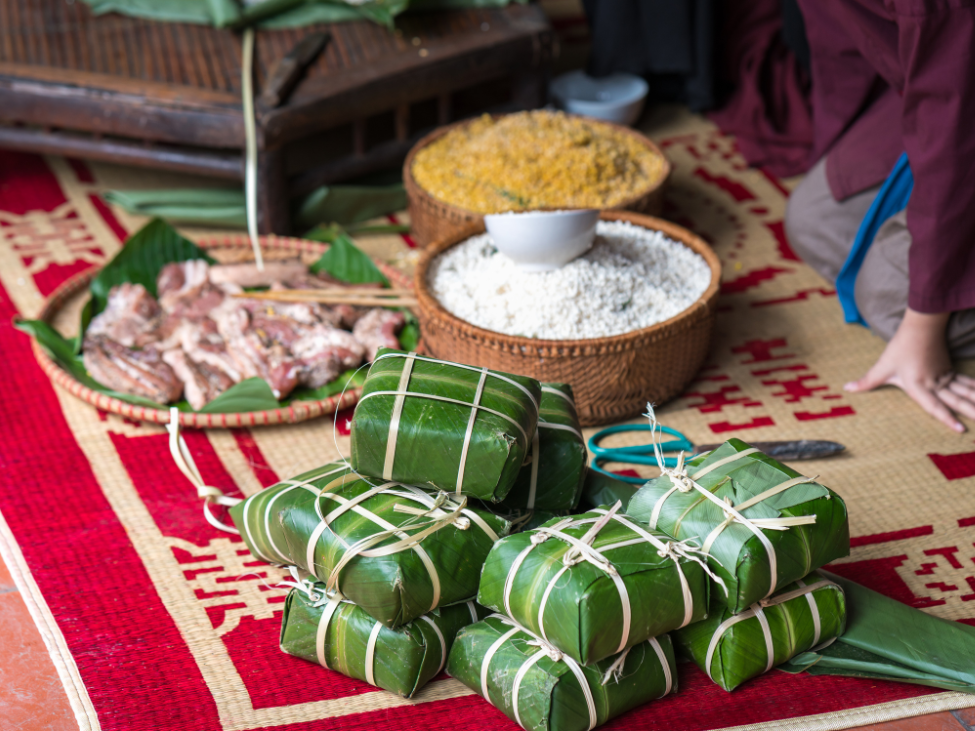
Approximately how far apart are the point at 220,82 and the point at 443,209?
0.74 m

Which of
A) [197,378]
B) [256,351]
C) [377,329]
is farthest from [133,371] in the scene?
[377,329]

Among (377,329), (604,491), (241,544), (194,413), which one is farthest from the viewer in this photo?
(377,329)

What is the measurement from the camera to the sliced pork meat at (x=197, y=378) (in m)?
1.99

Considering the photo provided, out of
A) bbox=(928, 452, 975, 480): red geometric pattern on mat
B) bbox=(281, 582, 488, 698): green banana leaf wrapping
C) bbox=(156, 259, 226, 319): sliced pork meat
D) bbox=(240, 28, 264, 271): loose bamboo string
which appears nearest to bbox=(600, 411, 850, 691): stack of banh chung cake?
bbox=(281, 582, 488, 698): green banana leaf wrapping

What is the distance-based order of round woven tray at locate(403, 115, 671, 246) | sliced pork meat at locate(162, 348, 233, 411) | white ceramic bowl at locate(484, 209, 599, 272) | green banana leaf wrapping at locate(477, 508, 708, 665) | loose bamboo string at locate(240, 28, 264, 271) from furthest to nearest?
loose bamboo string at locate(240, 28, 264, 271) → round woven tray at locate(403, 115, 671, 246) → sliced pork meat at locate(162, 348, 233, 411) → white ceramic bowl at locate(484, 209, 599, 272) → green banana leaf wrapping at locate(477, 508, 708, 665)

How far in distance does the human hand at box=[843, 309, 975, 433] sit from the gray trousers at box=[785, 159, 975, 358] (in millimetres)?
92

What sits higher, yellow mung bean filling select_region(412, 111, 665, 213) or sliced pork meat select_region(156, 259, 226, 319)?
yellow mung bean filling select_region(412, 111, 665, 213)

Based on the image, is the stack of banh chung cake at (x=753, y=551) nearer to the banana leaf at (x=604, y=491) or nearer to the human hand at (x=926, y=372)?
the banana leaf at (x=604, y=491)

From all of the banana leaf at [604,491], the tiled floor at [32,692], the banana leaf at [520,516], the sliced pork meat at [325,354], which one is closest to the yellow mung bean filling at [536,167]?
the sliced pork meat at [325,354]

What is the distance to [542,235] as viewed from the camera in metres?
1.88

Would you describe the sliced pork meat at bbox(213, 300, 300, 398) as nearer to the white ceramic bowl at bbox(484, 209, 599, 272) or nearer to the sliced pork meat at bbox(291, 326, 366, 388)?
the sliced pork meat at bbox(291, 326, 366, 388)

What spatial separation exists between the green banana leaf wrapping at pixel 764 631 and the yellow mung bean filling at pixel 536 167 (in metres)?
1.17

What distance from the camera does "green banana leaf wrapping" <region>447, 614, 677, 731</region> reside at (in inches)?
48.8

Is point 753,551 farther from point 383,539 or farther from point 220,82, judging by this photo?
point 220,82
